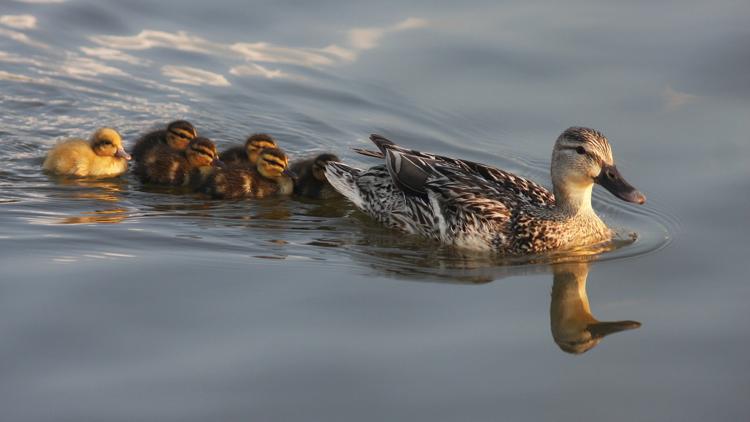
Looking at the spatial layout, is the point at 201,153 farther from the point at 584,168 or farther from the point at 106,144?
the point at 584,168

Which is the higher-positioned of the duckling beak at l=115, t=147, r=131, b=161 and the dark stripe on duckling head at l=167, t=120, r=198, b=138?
the dark stripe on duckling head at l=167, t=120, r=198, b=138

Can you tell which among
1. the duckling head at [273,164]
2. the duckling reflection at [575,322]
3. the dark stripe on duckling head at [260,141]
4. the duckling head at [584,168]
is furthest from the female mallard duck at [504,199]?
the dark stripe on duckling head at [260,141]

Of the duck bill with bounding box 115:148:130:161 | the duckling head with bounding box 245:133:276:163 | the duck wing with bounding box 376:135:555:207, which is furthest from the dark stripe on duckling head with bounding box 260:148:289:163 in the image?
Answer: the duck bill with bounding box 115:148:130:161

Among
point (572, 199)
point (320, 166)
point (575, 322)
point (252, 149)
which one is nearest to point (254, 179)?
point (252, 149)

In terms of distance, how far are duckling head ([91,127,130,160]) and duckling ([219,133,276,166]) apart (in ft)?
2.01

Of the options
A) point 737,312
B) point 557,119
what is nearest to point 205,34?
point 557,119

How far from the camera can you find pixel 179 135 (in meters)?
6.74

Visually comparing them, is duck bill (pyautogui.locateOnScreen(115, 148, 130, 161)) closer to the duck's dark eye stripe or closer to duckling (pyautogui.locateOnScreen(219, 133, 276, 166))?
the duck's dark eye stripe

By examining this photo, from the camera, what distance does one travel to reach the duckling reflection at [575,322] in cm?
448

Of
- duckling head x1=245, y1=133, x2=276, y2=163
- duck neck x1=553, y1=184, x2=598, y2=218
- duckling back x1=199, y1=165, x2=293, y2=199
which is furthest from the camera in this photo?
duckling head x1=245, y1=133, x2=276, y2=163

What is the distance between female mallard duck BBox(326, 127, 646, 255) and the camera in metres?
5.61

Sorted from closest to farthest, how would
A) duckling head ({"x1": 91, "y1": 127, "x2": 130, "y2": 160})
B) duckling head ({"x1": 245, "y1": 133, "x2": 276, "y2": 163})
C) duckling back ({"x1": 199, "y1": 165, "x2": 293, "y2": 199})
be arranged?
duckling back ({"x1": 199, "y1": 165, "x2": 293, "y2": 199}) < duckling head ({"x1": 91, "y1": 127, "x2": 130, "y2": 160}) < duckling head ({"x1": 245, "y1": 133, "x2": 276, "y2": 163})

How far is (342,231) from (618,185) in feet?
4.62

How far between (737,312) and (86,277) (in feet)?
8.48
